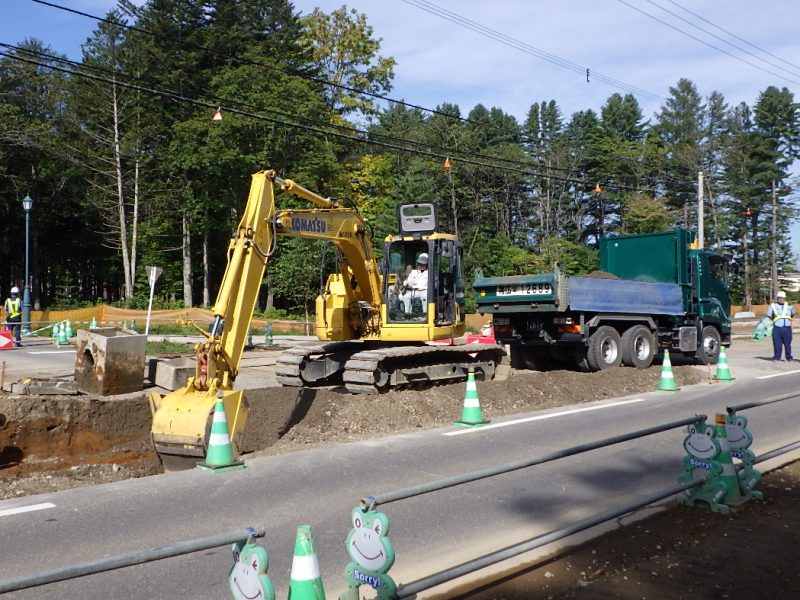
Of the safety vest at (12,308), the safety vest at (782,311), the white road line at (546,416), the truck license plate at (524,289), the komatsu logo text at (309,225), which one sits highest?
the komatsu logo text at (309,225)

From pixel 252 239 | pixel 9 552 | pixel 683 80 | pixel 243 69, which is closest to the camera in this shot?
pixel 9 552

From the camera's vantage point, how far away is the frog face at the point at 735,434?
604 cm

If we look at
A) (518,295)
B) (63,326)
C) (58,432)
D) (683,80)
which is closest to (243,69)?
(63,326)

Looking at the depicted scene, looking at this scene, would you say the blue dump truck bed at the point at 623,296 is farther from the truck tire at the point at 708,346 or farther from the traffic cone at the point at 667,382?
the traffic cone at the point at 667,382

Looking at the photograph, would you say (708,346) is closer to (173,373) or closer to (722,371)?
(722,371)

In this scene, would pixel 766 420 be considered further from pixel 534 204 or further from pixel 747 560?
pixel 534 204

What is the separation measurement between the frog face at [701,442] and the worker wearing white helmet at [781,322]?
16.2 m

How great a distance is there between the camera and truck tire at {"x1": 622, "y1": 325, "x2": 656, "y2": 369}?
17188 millimetres

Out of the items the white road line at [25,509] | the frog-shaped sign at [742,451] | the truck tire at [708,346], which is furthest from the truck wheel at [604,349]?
the white road line at [25,509]

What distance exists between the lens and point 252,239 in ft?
30.8

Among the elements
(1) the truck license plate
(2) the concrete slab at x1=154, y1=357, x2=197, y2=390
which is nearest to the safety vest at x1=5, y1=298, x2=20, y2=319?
(2) the concrete slab at x1=154, y1=357, x2=197, y2=390

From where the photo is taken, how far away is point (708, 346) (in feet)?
64.7

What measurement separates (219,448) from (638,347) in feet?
41.6

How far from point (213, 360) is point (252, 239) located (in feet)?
5.81
